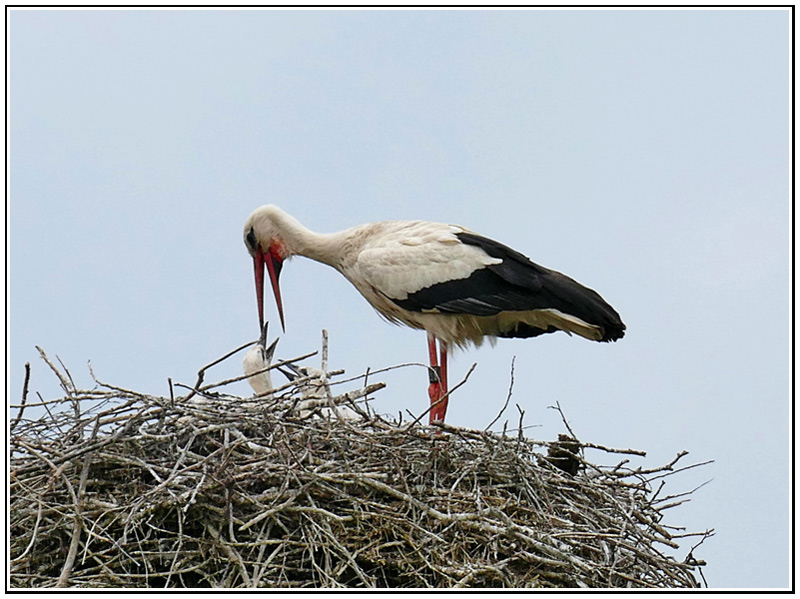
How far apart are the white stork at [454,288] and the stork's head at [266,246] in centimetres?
30

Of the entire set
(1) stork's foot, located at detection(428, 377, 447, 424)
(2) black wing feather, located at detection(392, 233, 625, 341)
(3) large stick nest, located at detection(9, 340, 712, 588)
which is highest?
(2) black wing feather, located at detection(392, 233, 625, 341)

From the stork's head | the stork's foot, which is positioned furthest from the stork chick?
the stork's foot

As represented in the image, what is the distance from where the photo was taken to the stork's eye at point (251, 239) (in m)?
6.05

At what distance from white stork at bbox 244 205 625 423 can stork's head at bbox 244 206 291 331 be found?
0.98ft

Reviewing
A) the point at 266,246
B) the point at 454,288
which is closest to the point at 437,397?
the point at 454,288

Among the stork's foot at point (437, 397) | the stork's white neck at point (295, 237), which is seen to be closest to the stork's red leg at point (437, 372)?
the stork's foot at point (437, 397)

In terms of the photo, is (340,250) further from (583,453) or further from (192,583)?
(192,583)

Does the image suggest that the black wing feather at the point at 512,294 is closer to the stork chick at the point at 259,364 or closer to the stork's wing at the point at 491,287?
the stork's wing at the point at 491,287

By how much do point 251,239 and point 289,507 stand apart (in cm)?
248

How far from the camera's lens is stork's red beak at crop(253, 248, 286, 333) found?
6047 millimetres

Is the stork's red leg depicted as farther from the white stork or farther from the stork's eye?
the stork's eye

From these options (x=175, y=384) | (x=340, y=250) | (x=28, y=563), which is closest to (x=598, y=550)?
(x=175, y=384)

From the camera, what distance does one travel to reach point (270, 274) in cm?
606

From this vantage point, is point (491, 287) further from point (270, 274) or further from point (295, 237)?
point (270, 274)
